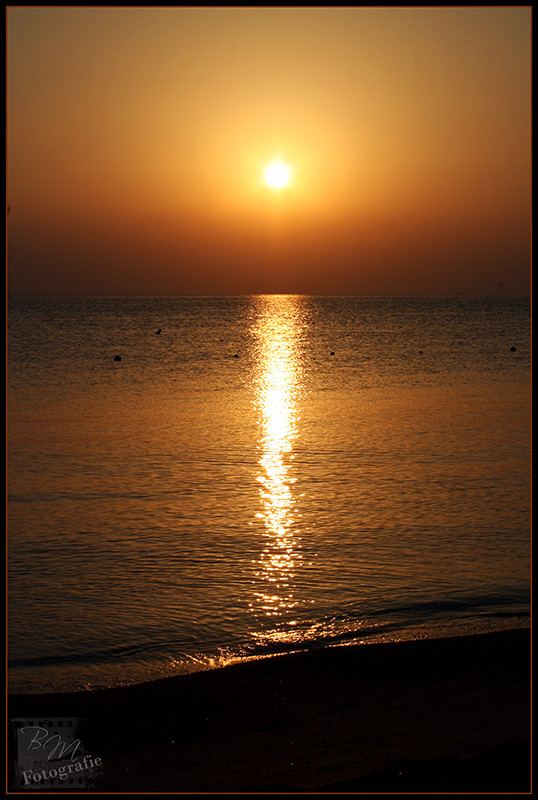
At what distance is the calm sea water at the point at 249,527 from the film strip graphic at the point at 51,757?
1.36m

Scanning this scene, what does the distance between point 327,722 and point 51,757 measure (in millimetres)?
2678

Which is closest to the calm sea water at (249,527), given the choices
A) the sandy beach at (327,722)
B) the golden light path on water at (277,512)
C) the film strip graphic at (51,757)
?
the golden light path on water at (277,512)

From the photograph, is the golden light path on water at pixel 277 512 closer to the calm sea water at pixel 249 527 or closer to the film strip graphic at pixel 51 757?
the calm sea water at pixel 249 527

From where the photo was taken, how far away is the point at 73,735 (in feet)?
26.7

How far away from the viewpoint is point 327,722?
8.25 metres

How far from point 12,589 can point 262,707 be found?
5609 millimetres

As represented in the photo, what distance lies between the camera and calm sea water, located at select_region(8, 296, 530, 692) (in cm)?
1117

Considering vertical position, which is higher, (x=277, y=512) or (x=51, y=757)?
(x=277, y=512)

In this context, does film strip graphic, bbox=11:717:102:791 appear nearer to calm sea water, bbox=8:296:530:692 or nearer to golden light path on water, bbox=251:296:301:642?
calm sea water, bbox=8:296:530:692

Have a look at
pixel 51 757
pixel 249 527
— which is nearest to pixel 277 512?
pixel 249 527

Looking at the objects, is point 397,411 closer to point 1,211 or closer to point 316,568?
point 316,568

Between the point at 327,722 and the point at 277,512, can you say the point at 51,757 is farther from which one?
the point at 277,512

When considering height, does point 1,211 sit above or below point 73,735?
above

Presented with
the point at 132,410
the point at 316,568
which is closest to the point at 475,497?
the point at 316,568
